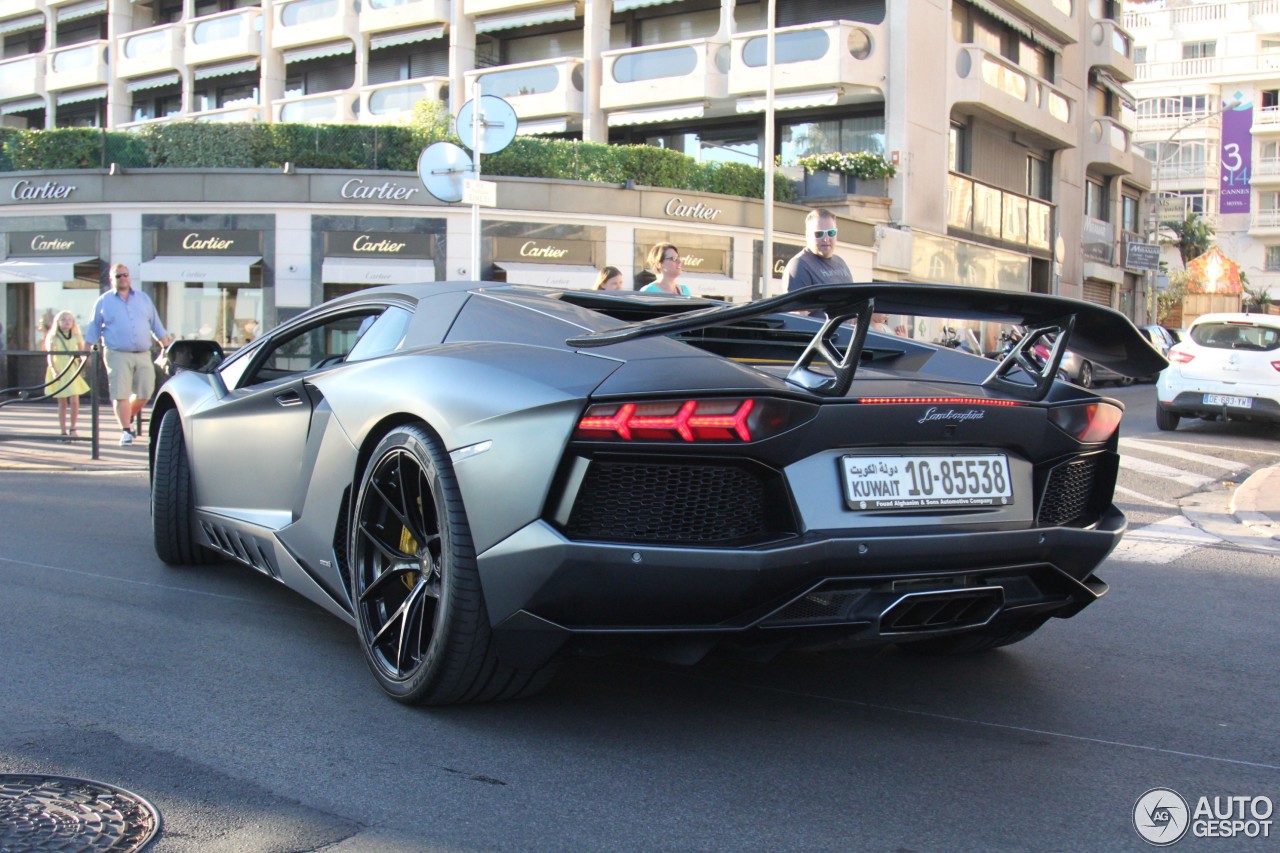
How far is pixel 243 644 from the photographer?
13.8 ft

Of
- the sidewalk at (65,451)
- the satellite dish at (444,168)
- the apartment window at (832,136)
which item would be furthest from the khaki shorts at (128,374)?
the apartment window at (832,136)

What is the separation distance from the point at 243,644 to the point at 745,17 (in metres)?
28.4

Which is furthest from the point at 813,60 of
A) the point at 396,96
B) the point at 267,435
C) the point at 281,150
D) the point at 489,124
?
the point at 267,435

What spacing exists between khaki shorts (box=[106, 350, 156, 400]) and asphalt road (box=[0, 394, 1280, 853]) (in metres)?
7.49

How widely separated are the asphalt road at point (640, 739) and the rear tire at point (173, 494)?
51cm

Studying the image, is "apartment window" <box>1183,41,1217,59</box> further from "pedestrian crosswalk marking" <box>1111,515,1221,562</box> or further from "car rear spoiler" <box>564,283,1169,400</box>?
"car rear spoiler" <box>564,283,1169,400</box>

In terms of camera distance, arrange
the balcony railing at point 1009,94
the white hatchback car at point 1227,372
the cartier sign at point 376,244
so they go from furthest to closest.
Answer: the balcony railing at point 1009,94 < the cartier sign at point 376,244 < the white hatchback car at point 1227,372

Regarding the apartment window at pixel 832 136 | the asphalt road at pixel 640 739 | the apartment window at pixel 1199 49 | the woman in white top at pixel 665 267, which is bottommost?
the asphalt road at pixel 640 739

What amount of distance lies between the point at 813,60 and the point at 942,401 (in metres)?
25.8

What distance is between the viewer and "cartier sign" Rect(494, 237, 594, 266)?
24.9 meters

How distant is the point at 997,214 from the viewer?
3450 cm

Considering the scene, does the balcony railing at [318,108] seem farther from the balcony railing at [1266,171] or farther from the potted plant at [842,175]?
the balcony railing at [1266,171]

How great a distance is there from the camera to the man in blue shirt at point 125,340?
11.7 meters

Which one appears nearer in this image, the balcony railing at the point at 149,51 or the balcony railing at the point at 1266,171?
the balcony railing at the point at 149,51
